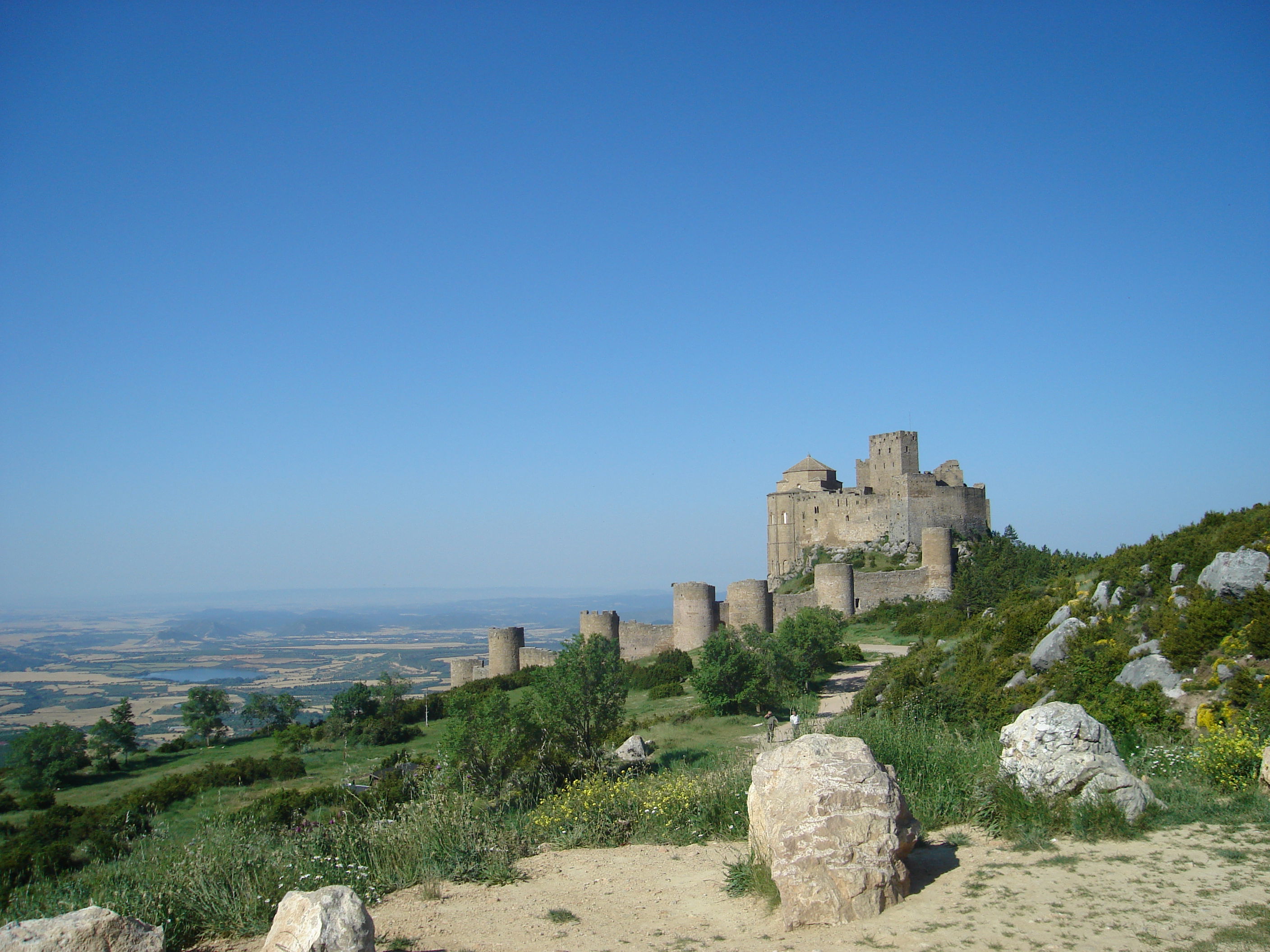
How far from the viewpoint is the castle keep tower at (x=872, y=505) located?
160 feet

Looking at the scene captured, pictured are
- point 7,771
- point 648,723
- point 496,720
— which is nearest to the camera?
point 496,720

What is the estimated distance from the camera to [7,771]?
103 ft

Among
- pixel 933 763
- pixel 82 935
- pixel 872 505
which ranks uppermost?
pixel 872 505

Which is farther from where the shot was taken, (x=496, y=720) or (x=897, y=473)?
(x=897, y=473)

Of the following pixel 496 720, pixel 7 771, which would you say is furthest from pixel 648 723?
pixel 7 771

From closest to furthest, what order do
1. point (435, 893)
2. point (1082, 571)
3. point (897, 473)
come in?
point (435, 893) → point (1082, 571) → point (897, 473)

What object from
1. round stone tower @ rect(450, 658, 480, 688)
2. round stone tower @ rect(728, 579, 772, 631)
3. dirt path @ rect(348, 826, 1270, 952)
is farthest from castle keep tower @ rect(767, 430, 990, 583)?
dirt path @ rect(348, 826, 1270, 952)

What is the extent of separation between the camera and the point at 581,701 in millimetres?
19594

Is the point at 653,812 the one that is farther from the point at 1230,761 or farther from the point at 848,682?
the point at 848,682

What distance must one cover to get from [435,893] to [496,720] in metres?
9.58

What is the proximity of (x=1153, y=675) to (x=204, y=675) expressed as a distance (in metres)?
101

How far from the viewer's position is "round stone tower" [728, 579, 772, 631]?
133ft

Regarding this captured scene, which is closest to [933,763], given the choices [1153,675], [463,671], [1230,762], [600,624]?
[1230,762]

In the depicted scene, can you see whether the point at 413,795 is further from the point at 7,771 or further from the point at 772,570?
the point at 772,570
